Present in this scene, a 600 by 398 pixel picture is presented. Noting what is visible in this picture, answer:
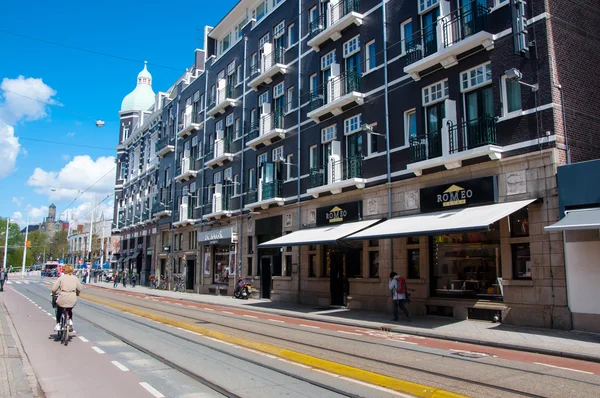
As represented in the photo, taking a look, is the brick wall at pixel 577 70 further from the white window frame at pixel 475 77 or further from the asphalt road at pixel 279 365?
the asphalt road at pixel 279 365

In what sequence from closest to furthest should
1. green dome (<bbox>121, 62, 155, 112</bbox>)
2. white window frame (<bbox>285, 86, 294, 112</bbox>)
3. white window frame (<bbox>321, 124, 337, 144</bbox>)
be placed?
1. white window frame (<bbox>321, 124, 337, 144</bbox>)
2. white window frame (<bbox>285, 86, 294, 112</bbox>)
3. green dome (<bbox>121, 62, 155, 112</bbox>)

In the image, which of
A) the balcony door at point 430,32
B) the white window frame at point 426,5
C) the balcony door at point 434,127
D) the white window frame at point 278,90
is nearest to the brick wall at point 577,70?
the balcony door at point 434,127

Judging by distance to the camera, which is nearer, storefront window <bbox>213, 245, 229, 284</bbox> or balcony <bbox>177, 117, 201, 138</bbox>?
storefront window <bbox>213, 245, 229, 284</bbox>

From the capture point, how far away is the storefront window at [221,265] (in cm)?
3366

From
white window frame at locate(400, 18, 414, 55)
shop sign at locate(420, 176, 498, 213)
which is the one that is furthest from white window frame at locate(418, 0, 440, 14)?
shop sign at locate(420, 176, 498, 213)

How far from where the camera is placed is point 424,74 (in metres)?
18.5

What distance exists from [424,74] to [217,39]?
25.6 meters

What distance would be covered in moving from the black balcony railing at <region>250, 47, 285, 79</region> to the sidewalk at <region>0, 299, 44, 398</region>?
2099 cm

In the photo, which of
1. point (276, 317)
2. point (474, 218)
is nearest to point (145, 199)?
point (276, 317)

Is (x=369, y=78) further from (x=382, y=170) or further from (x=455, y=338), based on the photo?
(x=455, y=338)

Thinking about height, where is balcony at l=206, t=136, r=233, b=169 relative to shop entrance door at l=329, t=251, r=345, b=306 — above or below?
above

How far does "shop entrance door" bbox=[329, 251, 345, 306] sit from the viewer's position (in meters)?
22.7

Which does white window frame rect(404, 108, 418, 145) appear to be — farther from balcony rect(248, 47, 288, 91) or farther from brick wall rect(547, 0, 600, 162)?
balcony rect(248, 47, 288, 91)

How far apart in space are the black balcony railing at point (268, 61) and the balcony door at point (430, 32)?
11420 mm
